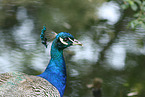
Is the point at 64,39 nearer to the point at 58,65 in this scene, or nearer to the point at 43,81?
the point at 58,65

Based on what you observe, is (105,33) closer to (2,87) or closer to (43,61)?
(43,61)

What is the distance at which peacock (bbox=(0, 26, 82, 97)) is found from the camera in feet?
4.56

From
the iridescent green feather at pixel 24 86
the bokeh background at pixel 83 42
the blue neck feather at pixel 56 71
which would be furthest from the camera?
the bokeh background at pixel 83 42

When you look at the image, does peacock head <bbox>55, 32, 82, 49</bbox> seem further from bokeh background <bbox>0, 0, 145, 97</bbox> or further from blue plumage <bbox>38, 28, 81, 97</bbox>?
bokeh background <bbox>0, 0, 145, 97</bbox>

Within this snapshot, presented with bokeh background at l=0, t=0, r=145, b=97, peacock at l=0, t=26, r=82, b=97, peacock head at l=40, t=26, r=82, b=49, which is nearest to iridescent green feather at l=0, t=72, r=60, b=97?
peacock at l=0, t=26, r=82, b=97

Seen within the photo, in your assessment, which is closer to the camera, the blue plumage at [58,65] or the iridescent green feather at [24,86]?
the iridescent green feather at [24,86]

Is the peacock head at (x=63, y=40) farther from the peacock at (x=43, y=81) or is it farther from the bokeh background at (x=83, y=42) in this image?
the bokeh background at (x=83, y=42)

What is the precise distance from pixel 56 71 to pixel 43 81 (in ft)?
0.51

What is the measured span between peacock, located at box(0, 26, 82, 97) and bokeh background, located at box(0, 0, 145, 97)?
3.22 ft

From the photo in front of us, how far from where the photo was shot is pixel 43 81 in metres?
1.57

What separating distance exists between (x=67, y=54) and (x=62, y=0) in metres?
0.88

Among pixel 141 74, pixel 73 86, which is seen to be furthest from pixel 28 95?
pixel 141 74

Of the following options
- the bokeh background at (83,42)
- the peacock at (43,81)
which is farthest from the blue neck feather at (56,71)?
the bokeh background at (83,42)

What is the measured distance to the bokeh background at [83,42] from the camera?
2777 millimetres
